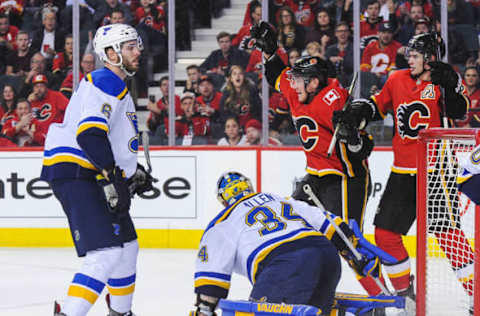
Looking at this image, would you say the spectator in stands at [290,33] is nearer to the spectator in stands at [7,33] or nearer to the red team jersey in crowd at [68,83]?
the red team jersey in crowd at [68,83]

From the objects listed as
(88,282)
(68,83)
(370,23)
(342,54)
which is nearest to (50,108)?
(68,83)

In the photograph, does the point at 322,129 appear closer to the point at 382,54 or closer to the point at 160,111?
the point at 382,54

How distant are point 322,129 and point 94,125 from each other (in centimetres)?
122

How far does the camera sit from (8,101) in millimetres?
6660

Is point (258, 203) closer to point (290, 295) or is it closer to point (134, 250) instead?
point (290, 295)

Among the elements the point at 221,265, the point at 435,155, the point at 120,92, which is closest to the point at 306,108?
the point at 435,155

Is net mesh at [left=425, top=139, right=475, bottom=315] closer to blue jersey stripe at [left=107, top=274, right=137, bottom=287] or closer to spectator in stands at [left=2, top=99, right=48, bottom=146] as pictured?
blue jersey stripe at [left=107, top=274, right=137, bottom=287]

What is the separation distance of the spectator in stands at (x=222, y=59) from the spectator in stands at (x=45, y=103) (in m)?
1.08

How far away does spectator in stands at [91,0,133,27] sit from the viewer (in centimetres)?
665

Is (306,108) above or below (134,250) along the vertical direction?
above

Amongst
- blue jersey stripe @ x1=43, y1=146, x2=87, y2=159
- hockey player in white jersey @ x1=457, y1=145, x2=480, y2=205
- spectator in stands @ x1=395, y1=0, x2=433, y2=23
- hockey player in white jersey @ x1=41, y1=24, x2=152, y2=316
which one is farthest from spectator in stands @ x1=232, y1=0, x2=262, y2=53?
hockey player in white jersey @ x1=457, y1=145, x2=480, y2=205

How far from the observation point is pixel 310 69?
397cm

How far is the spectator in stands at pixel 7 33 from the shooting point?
22.5ft

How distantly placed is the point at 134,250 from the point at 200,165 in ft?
9.84
